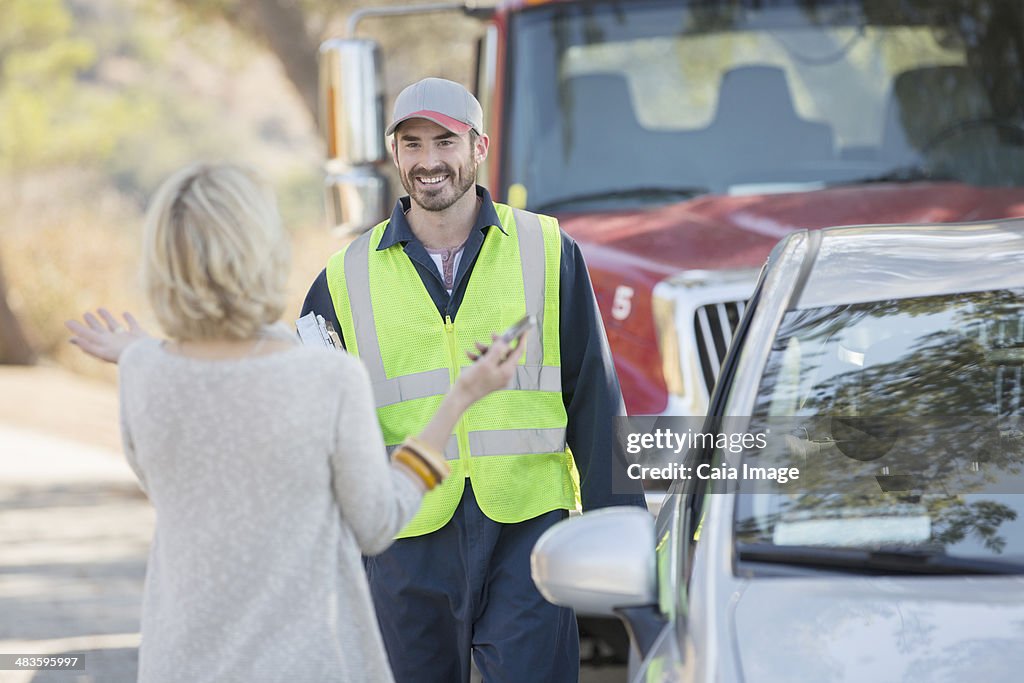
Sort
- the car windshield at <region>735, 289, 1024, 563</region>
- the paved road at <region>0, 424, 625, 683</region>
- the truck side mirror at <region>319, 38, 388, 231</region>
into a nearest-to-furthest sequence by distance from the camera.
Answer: the car windshield at <region>735, 289, 1024, 563</region> < the truck side mirror at <region>319, 38, 388, 231</region> < the paved road at <region>0, 424, 625, 683</region>

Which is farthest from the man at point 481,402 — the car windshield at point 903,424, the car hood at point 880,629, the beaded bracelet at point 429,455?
the car hood at point 880,629

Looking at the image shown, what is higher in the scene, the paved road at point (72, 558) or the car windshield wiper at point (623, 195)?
the car windshield wiper at point (623, 195)

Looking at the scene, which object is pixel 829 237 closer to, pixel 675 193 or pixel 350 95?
pixel 675 193

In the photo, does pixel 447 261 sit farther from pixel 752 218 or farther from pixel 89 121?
pixel 89 121

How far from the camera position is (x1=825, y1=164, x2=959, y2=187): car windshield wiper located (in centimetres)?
656

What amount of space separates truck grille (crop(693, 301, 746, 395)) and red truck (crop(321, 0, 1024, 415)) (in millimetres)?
1027

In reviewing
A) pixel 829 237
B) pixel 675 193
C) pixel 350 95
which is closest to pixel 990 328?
pixel 829 237

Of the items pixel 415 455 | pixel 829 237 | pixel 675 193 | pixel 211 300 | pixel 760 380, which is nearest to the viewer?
pixel 211 300

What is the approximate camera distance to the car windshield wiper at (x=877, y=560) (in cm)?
299

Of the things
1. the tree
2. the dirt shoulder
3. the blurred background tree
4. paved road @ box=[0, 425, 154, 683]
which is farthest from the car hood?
the tree

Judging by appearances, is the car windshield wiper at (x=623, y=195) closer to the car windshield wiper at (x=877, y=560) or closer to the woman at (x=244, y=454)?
the car windshield wiper at (x=877, y=560)

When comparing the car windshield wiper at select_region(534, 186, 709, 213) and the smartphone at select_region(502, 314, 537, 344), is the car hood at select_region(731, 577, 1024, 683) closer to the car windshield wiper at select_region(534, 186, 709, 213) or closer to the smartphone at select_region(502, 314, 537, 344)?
the smartphone at select_region(502, 314, 537, 344)

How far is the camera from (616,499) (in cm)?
416

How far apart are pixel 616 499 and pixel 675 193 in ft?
8.39
